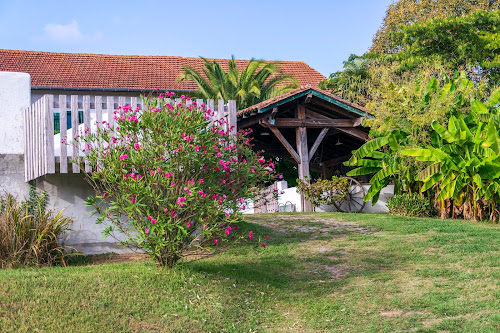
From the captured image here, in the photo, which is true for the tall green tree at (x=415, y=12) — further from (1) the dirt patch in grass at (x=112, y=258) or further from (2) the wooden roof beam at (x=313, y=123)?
(1) the dirt patch in grass at (x=112, y=258)

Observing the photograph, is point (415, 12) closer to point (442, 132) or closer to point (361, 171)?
point (361, 171)

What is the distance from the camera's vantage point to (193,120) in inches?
320

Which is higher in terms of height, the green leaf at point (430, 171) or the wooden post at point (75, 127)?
the wooden post at point (75, 127)

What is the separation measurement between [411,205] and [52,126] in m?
10.3

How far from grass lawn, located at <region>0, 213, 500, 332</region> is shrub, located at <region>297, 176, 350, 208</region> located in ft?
18.6

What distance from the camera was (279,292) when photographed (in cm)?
855

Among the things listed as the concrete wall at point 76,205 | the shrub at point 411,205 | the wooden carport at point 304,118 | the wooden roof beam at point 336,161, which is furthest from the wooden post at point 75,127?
the wooden roof beam at point 336,161

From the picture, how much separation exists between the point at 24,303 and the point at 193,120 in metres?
3.30

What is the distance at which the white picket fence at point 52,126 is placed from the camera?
9.84 m

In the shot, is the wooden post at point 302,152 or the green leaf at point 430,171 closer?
the green leaf at point 430,171

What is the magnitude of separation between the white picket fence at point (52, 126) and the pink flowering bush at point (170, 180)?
160cm

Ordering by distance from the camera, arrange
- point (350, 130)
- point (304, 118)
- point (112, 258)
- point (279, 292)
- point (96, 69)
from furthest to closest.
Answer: point (96, 69), point (350, 130), point (304, 118), point (112, 258), point (279, 292)

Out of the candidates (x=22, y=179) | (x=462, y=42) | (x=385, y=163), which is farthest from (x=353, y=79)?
(x=22, y=179)

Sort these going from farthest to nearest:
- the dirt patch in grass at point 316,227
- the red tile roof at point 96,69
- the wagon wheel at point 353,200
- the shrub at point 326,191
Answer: the red tile roof at point 96,69, the wagon wheel at point 353,200, the shrub at point 326,191, the dirt patch in grass at point 316,227
